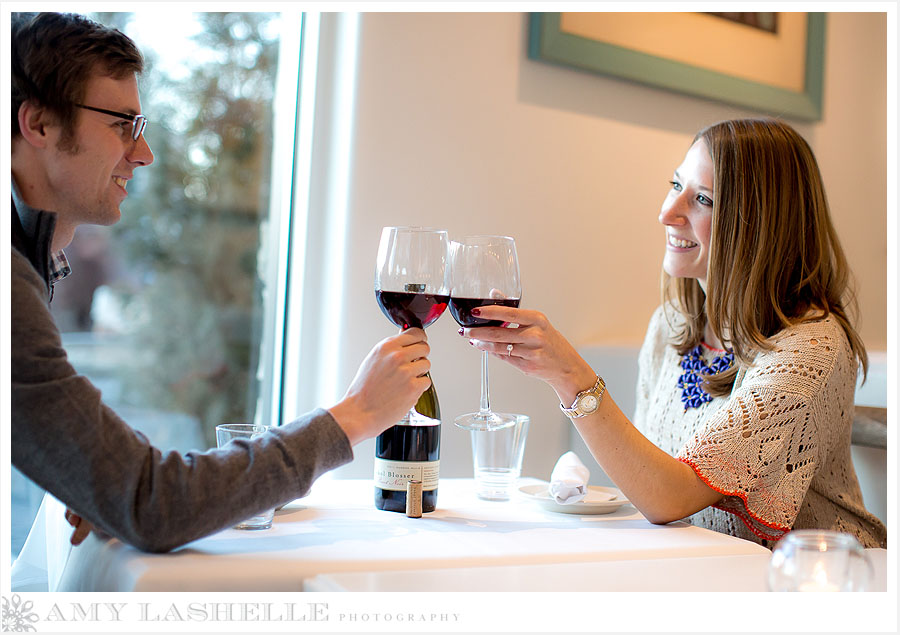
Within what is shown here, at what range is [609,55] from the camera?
2.07 metres

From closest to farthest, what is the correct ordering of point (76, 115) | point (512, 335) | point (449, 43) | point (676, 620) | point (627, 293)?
1. point (676, 620)
2. point (76, 115)
3. point (512, 335)
4. point (449, 43)
5. point (627, 293)

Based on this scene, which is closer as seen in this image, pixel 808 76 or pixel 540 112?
pixel 540 112

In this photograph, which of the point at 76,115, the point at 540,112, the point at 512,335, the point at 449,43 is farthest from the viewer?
the point at 540,112

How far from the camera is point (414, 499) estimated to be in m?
1.11

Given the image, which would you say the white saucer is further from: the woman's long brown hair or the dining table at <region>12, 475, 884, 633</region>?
the woman's long brown hair

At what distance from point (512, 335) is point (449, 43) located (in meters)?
1.03

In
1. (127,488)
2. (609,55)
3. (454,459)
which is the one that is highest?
(609,55)

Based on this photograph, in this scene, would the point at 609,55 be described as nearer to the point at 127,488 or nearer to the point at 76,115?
the point at 76,115

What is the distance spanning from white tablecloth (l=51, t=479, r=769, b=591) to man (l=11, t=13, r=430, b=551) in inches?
1.8

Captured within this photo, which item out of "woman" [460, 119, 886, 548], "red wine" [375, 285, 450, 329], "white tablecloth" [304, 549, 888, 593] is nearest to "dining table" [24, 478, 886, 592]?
"white tablecloth" [304, 549, 888, 593]

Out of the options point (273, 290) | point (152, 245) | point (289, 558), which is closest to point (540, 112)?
point (273, 290)

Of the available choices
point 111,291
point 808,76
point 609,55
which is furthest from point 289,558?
point 808,76

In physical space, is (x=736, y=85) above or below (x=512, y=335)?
above

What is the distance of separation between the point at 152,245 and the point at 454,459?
0.89 metres
